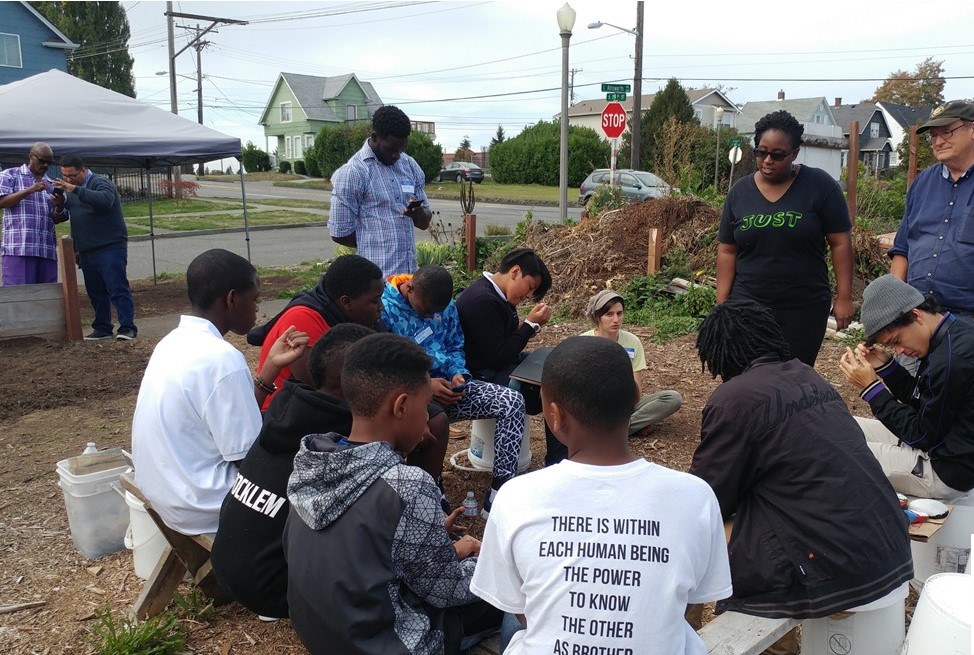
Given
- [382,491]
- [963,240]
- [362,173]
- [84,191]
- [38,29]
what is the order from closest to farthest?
[382,491] < [963,240] < [362,173] < [84,191] < [38,29]

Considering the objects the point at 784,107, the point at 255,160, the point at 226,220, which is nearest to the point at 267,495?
the point at 226,220

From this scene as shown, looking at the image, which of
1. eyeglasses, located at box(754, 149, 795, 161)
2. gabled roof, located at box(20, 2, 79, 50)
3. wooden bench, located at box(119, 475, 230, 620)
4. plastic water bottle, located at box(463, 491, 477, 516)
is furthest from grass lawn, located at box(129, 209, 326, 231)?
eyeglasses, located at box(754, 149, 795, 161)

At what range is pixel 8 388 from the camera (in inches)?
251

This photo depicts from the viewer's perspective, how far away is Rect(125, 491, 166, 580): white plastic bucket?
129 inches

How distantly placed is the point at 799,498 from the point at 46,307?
8.03 meters

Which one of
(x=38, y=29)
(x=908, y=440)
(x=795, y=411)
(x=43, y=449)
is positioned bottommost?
(x=43, y=449)

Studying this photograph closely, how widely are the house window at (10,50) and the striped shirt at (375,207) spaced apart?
34.3m

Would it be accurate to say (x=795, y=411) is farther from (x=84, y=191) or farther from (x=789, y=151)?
(x=84, y=191)

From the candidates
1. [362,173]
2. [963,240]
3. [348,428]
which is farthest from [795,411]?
[362,173]

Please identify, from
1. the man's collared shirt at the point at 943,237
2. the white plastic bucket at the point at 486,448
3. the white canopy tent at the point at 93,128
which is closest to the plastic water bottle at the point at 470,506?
the white plastic bucket at the point at 486,448

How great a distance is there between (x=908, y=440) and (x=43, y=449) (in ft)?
17.0

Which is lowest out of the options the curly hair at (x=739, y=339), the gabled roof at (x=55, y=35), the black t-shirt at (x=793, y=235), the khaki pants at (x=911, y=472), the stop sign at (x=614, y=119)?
the khaki pants at (x=911, y=472)

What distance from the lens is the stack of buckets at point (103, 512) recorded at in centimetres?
333

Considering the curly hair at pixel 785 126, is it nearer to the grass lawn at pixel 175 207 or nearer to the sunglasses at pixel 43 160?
the sunglasses at pixel 43 160
